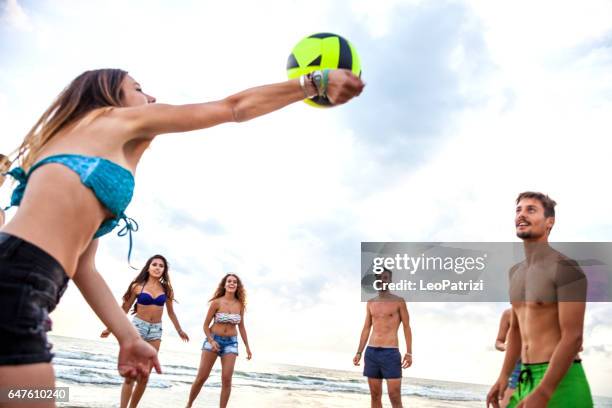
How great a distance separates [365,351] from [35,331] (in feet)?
29.9

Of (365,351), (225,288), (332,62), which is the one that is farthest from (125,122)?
(225,288)

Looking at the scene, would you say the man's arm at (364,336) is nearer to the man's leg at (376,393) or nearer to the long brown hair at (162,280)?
the man's leg at (376,393)

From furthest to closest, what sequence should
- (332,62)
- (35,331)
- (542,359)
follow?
(542,359) < (332,62) < (35,331)

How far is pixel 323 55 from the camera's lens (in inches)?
147

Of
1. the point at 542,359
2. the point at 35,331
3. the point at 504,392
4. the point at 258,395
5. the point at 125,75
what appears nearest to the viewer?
the point at 35,331

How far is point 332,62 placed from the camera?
12.1ft

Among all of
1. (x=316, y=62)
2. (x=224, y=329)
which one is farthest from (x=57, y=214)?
(x=224, y=329)

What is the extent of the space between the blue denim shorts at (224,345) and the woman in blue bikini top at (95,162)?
328 inches

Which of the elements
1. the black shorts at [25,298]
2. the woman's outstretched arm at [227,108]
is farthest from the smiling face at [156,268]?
the black shorts at [25,298]

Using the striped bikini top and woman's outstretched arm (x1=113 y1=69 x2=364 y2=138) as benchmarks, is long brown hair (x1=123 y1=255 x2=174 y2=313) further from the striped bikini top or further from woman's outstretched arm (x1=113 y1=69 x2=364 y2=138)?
woman's outstretched arm (x1=113 y1=69 x2=364 y2=138)

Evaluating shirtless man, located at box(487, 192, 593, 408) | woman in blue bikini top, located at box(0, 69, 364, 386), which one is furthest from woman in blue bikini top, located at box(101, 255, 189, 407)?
woman in blue bikini top, located at box(0, 69, 364, 386)

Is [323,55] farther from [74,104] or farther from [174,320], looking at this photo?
[174,320]

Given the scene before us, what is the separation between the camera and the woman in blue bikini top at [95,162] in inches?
66.9

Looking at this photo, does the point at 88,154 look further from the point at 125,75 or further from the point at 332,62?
the point at 332,62
